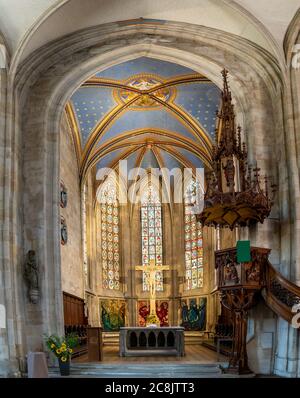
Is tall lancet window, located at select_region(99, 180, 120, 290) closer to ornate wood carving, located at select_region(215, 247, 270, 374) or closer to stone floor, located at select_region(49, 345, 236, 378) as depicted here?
stone floor, located at select_region(49, 345, 236, 378)

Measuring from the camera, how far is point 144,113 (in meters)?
20.7

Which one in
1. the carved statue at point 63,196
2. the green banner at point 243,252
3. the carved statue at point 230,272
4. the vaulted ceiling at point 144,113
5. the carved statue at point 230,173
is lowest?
the carved statue at point 230,272

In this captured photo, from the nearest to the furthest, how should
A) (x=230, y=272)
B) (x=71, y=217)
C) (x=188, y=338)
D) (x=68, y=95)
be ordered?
(x=230, y=272) < (x=68, y=95) < (x=71, y=217) < (x=188, y=338)

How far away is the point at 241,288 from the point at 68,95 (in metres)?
6.41

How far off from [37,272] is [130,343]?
4.56 meters

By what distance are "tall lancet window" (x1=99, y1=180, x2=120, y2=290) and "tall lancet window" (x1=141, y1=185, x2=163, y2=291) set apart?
4.17ft

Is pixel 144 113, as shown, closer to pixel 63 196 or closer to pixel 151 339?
pixel 63 196

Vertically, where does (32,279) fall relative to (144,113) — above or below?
below

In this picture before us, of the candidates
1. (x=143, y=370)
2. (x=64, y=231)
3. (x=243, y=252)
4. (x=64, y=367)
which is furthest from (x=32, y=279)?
(x=64, y=231)

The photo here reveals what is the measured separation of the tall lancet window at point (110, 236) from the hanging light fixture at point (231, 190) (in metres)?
13.6

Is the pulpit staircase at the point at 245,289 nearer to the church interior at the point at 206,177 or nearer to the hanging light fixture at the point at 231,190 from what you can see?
the church interior at the point at 206,177

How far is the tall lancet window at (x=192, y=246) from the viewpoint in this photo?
81.1ft

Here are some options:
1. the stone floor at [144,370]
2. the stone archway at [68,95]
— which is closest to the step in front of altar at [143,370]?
the stone floor at [144,370]
